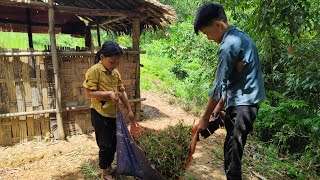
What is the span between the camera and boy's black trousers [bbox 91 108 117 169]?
2816mm

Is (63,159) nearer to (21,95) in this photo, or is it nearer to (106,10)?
(21,95)

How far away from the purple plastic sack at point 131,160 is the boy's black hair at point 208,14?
1334mm

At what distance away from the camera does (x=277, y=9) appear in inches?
125

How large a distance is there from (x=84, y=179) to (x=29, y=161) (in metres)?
1.26

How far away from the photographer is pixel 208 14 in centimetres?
192

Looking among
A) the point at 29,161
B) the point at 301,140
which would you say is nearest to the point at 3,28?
the point at 29,161

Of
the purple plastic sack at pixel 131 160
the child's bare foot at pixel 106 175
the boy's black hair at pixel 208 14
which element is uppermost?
the boy's black hair at pixel 208 14

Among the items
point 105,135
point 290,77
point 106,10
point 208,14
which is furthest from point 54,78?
point 290,77

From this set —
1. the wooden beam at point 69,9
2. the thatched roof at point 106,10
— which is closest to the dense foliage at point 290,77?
the thatched roof at point 106,10

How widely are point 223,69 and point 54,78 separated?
12.0 ft

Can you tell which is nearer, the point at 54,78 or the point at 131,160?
the point at 131,160

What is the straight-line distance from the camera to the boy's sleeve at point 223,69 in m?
1.90

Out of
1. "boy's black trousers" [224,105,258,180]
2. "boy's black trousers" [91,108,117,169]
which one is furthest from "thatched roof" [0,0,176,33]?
"boy's black trousers" [224,105,258,180]

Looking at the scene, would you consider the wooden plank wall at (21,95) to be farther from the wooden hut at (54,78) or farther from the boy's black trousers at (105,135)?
the boy's black trousers at (105,135)
